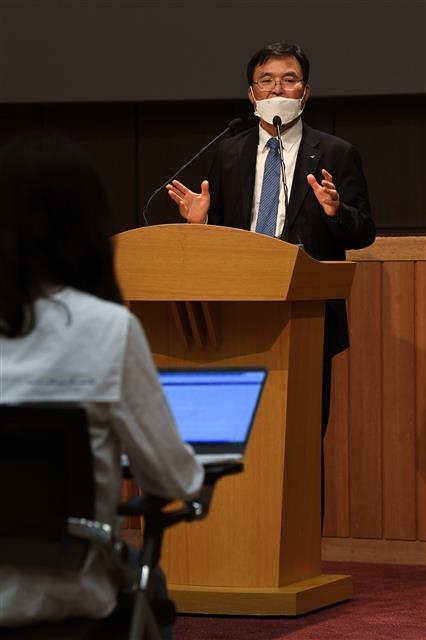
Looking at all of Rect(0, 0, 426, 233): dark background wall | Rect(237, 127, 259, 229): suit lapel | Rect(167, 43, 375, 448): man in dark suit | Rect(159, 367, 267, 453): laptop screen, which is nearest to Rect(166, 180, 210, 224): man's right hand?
Rect(167, 43, 375, 448): man in dark suit

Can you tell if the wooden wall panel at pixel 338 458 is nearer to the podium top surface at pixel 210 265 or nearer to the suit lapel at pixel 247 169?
the suit lapel at pixel 247 169

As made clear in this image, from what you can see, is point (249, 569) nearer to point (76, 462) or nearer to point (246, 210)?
point (246, 210)

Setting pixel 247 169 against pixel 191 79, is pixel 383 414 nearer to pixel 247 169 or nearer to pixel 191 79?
pixel 247 169

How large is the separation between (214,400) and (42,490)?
1.49ft

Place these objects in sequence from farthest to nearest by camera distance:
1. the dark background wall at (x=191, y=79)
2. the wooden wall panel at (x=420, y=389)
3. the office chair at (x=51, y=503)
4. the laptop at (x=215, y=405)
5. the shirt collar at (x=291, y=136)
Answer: the dark background wall at (x=191, y=79) → the wooden wall panel at (x=420, y=389) → the shirt collar at (x=291, y=136) → the laptop at (x=215, y=405) → the office chair at (x=51, y=503)

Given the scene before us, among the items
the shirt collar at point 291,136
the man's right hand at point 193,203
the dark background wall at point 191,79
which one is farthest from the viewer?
the dark background wall at point 191,79

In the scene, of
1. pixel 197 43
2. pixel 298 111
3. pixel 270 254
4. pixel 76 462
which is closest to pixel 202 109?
pixel 197 43

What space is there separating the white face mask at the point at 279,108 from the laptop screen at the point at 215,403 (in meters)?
2.02

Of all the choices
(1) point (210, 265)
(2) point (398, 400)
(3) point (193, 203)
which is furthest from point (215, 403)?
(2) point (398, 400)

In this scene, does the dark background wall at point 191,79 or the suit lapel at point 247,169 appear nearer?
the suit lapel at point 247,169

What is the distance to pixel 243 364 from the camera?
380 cm

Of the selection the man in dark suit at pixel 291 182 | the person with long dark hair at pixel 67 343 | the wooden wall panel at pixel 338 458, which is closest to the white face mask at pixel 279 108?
the man in dark suit at pixel 291 182

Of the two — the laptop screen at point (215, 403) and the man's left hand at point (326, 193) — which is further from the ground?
the man's left hand at point (326, 193)

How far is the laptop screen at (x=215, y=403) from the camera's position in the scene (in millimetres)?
2270
